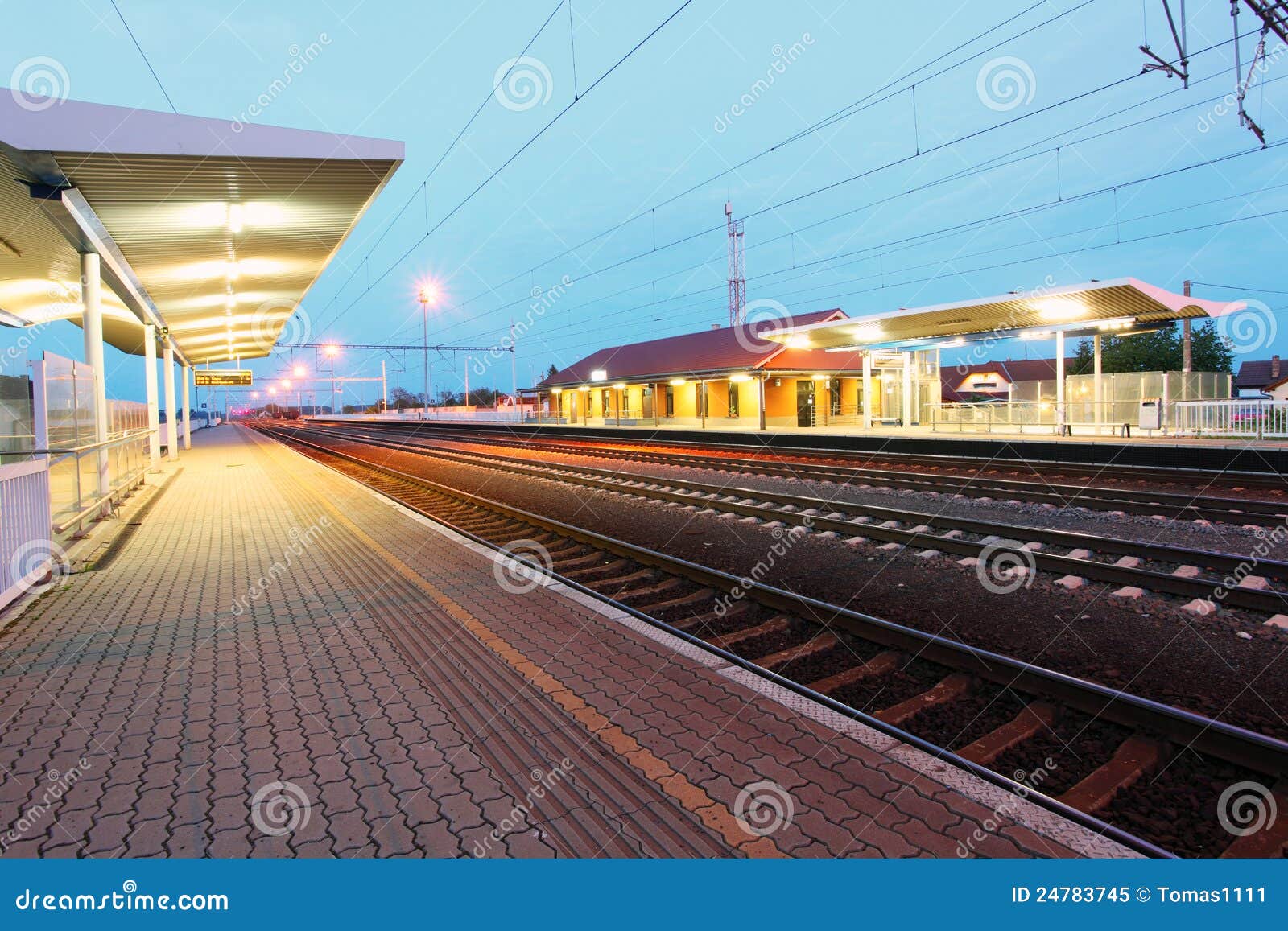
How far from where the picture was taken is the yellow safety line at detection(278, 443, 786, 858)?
10.1 feet

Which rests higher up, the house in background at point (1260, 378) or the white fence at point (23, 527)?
the house in background at point (1260, 378)

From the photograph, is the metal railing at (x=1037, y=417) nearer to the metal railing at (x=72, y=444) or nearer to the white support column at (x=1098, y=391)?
the white support column at (x=1098, y=391)

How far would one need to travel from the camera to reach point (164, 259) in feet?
54.1

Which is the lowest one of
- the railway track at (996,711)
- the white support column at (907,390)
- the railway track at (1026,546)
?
the railway track at (996,711)

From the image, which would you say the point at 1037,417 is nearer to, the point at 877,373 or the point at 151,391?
the point at 877,373

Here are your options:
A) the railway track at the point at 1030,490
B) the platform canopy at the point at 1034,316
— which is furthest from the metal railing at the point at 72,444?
the platform canopy at the point at 1034,316

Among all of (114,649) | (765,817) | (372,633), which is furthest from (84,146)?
(765,817)

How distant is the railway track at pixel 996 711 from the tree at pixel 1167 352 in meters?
50.6

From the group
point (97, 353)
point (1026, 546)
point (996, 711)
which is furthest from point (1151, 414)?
point (97, 353)

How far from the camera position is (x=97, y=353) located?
43.7ft

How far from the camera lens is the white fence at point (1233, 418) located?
761 inches

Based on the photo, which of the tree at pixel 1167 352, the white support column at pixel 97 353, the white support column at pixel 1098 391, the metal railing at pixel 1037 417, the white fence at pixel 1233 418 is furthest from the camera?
the tree at pixel 1167 352

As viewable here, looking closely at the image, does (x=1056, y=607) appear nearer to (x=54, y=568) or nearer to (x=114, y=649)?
(x=114, y=649)

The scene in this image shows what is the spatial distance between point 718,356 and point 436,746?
1495 inches
